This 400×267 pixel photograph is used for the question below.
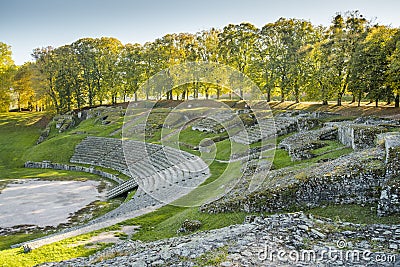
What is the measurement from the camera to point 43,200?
2873 centimetres

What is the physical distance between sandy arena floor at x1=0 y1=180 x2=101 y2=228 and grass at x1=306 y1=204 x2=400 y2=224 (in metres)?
17.5

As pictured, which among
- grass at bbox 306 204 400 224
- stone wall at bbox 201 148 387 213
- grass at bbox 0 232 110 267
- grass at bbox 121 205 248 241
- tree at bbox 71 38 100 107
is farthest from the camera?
tree at bbox 71 38 100 107

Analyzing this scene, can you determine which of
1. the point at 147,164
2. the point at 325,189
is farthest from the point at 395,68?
the point at 147,164

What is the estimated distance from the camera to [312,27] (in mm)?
54875

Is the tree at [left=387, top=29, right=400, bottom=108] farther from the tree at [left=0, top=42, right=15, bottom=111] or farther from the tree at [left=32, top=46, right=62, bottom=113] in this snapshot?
the tree at [left=0, top=42, right=15, bottom=111]

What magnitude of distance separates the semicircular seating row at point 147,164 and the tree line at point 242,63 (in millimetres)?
21349

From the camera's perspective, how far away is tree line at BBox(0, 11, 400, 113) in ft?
129

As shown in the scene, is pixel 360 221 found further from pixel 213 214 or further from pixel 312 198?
pixel 213 214

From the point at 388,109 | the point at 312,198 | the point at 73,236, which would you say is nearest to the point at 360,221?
the point at 312,198

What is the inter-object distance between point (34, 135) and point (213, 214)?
53.3 m

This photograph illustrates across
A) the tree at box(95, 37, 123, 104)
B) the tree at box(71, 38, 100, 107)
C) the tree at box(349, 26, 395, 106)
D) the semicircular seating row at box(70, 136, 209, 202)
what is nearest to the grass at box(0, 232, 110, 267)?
the semicircular seating row at box(70, 136, 209, 202)

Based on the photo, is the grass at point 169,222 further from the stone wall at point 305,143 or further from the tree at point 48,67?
the tree at point 48,67

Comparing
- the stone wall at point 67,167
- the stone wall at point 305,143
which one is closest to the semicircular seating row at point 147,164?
the stone wall at point 67,167

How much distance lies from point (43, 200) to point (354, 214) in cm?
2452
